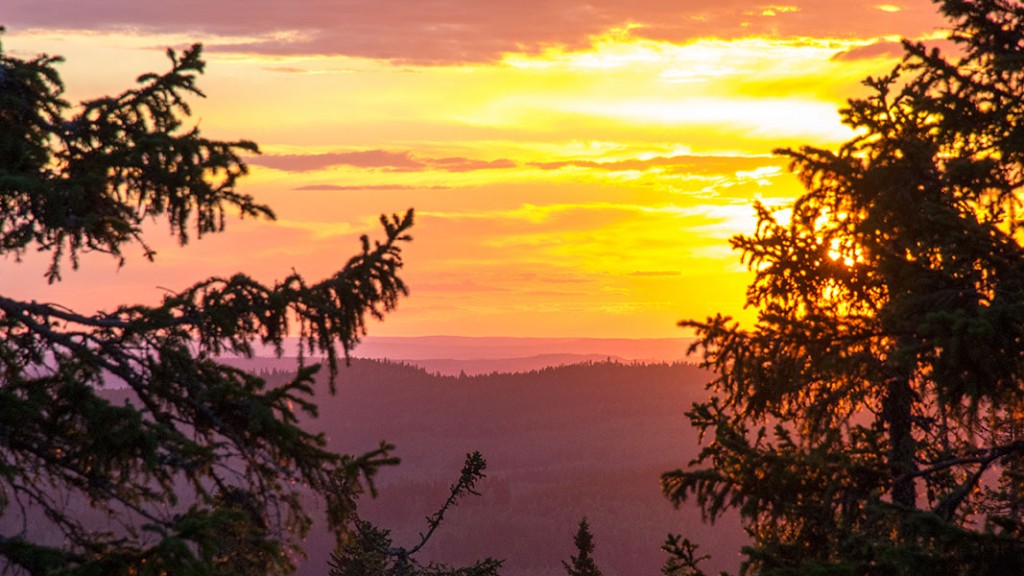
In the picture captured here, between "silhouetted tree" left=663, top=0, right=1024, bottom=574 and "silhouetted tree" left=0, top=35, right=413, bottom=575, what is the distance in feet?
14.4

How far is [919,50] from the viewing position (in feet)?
38.9

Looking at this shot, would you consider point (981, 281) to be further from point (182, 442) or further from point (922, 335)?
point (182, 442)

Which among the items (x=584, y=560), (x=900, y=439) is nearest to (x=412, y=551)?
(x=900, y=439)

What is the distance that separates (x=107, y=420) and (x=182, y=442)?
2.01 feet

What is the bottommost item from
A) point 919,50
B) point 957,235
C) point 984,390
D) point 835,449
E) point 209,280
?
point 835,449

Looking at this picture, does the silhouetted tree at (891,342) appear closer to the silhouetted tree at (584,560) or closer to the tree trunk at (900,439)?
the tree trunk at (900,439)

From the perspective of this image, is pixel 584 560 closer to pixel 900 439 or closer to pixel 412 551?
pixel 412 551

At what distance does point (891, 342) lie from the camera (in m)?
11.6

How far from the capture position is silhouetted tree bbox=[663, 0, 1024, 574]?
30.5ft

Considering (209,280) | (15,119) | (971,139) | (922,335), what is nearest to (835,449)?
(922,335)

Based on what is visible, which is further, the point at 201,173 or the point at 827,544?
the point at 827,544

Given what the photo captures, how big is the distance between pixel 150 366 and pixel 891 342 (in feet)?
25.4

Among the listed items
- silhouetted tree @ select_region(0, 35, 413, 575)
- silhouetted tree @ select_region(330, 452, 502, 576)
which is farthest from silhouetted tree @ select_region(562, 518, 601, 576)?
silhouetted tree @ select_region(0, 35, 413, 575)

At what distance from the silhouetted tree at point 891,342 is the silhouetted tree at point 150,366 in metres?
4.38
